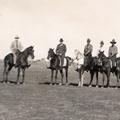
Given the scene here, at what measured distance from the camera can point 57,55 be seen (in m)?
20.9

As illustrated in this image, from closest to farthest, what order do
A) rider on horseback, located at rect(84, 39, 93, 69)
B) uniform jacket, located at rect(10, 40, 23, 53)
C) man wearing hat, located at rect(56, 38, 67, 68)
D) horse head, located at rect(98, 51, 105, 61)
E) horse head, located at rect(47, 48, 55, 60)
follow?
horse head, located at rect(98, 51, 105, 61) → rider on horseback, located at rect(84, 39, 93, 69) → horse head, located at rect(47, 48, 55, 60) → uniform jacket, located at rect(10, 40, 23, 53) → man wearing hat, located at rect(56, 38, 67, 68)

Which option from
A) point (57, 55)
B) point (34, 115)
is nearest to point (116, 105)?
point (34, 115)

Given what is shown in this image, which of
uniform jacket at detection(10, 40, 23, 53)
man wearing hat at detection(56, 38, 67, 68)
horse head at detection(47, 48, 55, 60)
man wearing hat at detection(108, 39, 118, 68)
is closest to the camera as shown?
man wearing hat at detection(108, 39, 118, 68)

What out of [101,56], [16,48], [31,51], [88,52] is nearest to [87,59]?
[88,52]

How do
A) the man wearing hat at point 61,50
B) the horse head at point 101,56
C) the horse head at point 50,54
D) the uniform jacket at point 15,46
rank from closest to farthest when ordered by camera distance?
the horse head at point 101,56 → the horse head at point 50,54 → the uniform jacket at point 15,46 → the man wearing hat at point 61,50

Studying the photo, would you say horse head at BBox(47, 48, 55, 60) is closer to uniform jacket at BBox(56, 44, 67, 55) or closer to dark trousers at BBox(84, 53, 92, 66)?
uniform jacket at BBox(56, 44, 67, 55)

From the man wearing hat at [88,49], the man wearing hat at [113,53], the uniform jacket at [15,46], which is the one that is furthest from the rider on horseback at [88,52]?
the uniform jacket at [15,46]

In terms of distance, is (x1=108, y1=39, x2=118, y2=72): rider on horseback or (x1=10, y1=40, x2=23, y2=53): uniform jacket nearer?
(x1=108, y1=39, x2=118, y2=72): rider on horseback

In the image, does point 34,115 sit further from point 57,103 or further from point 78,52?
point 78,52

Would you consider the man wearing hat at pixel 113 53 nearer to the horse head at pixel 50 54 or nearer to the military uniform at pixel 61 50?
the military uniform at pixel 61 50

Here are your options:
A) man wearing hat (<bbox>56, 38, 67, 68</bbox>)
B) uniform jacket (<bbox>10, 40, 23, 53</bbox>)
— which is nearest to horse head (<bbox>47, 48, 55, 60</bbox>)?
man wearing hat (<bbox>56, 38, 67, 68</bbox>)

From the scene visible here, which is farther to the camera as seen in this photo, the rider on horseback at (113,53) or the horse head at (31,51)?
the horse head at (31,51)

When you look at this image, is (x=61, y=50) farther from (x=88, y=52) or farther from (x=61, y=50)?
(x=88, y=52)

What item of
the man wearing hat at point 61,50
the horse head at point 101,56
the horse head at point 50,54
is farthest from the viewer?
the man wearing hat at point 61,50
